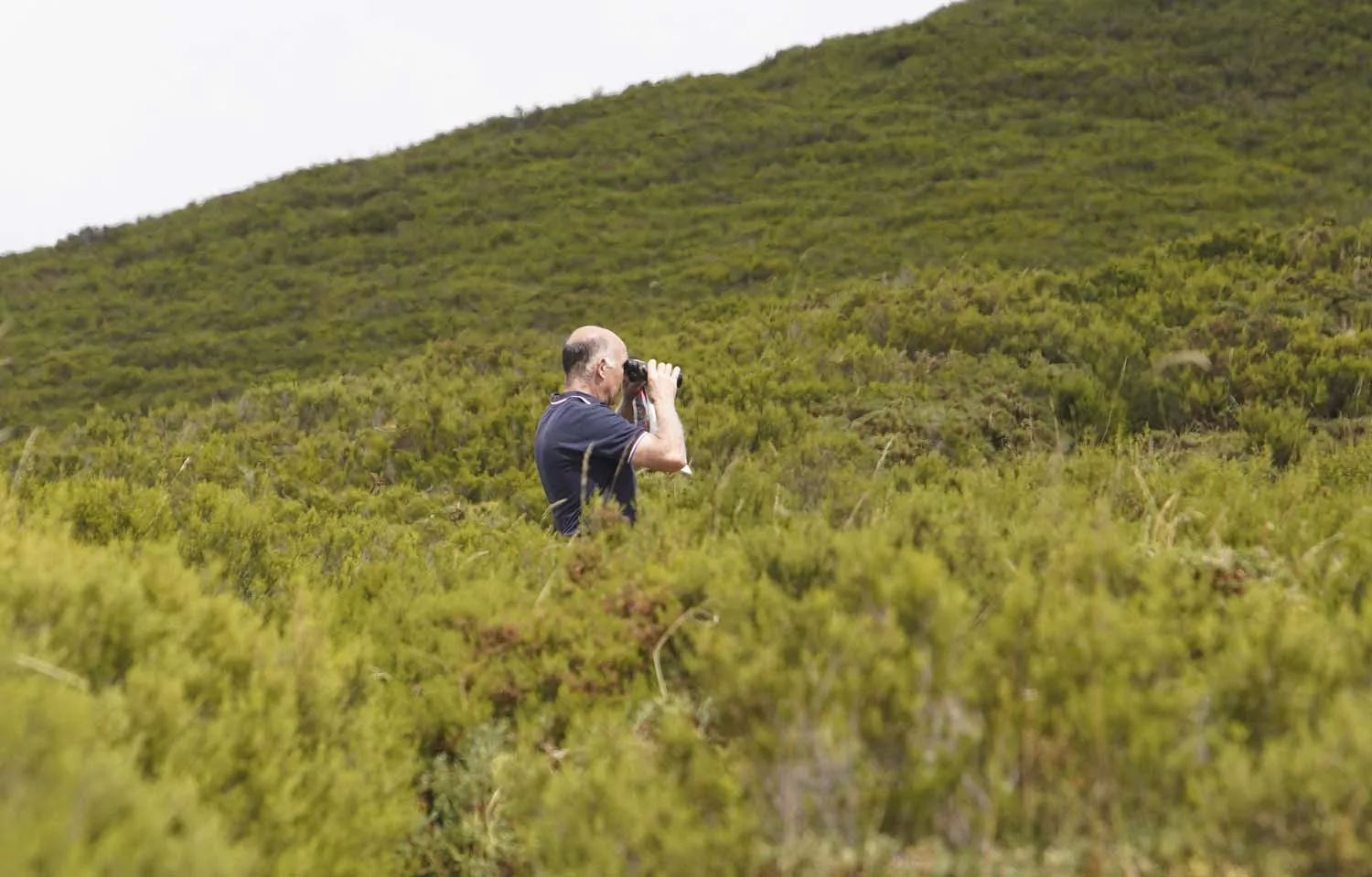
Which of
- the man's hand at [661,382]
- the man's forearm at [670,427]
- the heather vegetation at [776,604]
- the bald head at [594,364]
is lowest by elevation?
the heather vegetation at [776,604]

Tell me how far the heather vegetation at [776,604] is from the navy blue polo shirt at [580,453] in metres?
0.30

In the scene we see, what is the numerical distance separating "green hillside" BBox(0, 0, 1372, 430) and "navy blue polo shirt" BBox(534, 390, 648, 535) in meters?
10.5

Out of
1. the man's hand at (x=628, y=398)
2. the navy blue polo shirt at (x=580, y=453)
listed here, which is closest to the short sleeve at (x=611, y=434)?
the navy blue polo shirt at (x=580, y=453)

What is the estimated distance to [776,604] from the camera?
8.74 ft

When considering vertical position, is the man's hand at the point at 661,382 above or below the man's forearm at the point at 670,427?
above

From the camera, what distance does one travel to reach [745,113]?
2623cm

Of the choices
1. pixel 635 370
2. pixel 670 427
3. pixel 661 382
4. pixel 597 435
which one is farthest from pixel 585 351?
pixel 670 427

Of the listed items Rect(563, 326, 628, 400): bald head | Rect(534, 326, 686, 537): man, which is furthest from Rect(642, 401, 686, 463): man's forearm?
Rect(563, 326, 628, 400): bald head

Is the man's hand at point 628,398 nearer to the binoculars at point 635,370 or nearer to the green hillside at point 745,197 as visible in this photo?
the binoculars at point 635,370

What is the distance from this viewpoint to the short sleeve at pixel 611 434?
4.66 m

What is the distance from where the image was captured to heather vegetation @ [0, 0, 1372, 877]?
6.56 ft

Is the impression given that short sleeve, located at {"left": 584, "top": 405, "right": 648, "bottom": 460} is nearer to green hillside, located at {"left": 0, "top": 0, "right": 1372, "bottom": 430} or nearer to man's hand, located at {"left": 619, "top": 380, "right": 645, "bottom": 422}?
man's hand, located at {"left": 619, "top": 380, "right": 645, "bottom": 422}

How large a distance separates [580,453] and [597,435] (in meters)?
0.15

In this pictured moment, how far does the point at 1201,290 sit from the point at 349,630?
958cm
